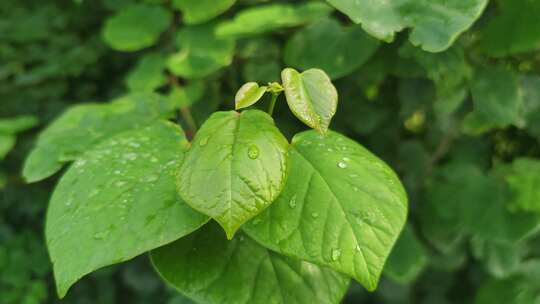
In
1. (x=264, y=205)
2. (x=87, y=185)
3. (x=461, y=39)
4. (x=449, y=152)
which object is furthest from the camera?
(x=449, y=152)

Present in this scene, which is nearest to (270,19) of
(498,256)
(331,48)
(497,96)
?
(331,48)

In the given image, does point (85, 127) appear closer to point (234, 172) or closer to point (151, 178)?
point (151, 178)

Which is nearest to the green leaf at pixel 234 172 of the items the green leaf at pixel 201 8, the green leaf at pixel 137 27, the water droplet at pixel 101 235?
the water droplet at pixel 101 235

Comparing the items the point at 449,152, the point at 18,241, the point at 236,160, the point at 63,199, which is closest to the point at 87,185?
the point at 63,199

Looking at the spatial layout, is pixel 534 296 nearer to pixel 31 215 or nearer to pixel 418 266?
pixel 418 266

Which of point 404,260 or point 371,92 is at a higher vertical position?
point 371,92

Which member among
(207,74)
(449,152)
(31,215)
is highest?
(207,74)

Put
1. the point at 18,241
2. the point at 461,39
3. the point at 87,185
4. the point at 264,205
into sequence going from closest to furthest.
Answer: the point at 264,205
the point at 87,185
the point at 461,39
the point at 18,241
